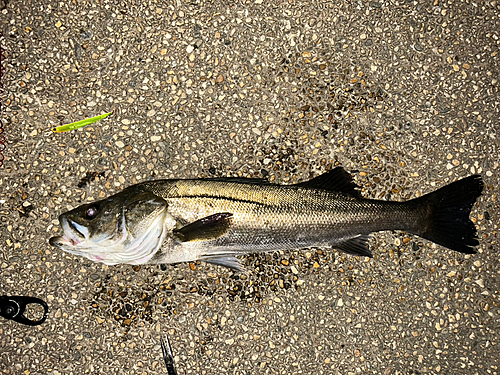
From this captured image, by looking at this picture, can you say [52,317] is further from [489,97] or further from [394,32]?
[489,97]

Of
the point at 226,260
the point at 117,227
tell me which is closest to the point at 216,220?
the point at 226,260

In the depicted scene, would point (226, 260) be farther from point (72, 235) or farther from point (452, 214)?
point (452, 214)

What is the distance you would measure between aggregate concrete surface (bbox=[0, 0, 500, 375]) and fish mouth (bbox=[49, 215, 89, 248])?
61 cm

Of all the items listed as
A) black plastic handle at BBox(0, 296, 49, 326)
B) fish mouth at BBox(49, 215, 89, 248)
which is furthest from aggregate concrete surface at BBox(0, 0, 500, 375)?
fish mouth at BBox(49, 215, 89, 248)

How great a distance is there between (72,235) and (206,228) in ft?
3.56

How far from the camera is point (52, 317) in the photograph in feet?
11.6

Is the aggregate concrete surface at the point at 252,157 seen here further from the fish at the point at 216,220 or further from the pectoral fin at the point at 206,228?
the pectoral fin at the point at 206,228

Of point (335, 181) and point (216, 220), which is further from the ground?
point (335, 181)

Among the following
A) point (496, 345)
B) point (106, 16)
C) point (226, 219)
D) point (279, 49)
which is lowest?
point (496, 345)

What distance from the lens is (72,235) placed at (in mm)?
2971

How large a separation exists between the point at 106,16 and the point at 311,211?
2750 mm

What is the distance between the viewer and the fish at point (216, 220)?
9.70 feet

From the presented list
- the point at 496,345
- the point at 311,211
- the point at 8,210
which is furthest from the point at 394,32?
the point at 8,210

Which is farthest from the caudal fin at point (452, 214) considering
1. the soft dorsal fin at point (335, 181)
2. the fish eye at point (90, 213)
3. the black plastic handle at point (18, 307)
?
the black plastic handle at point (18, 307)
